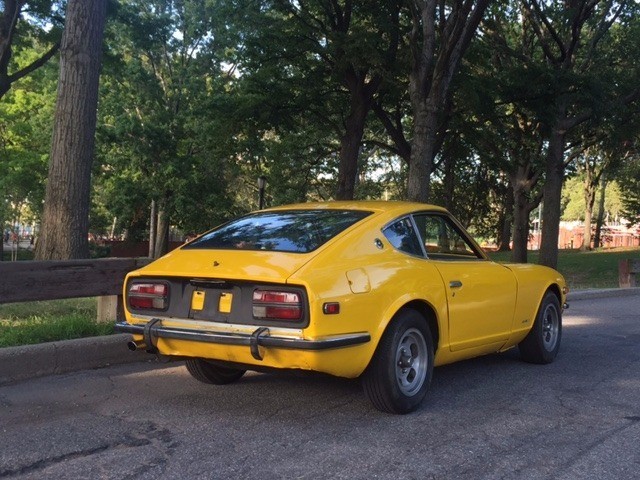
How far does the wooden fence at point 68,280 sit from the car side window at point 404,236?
307 cm

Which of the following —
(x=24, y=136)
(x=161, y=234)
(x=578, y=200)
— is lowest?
(x=161, y=234)

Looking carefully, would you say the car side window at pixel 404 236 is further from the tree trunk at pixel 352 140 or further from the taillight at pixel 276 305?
the tree trunk at pixel 352 140

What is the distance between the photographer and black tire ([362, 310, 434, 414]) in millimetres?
4609

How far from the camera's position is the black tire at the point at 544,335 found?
6633 mm

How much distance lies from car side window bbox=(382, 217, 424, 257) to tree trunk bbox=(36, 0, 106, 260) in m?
5.42

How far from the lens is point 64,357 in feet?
19.2

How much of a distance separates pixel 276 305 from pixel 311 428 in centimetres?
91

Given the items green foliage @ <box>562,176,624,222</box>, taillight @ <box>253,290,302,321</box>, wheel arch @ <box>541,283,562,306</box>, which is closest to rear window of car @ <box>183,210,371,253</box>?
taillight @ <box>253,290,302,321</box>

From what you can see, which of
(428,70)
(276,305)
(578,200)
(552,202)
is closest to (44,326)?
(276,305)

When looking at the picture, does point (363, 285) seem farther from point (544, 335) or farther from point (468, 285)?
point (544, 335)

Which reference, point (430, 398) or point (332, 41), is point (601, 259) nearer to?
point (332, 41)

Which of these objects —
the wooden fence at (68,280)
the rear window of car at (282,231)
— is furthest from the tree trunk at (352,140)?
the rear window of car at (282,231)

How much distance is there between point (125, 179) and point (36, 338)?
94.3 ft

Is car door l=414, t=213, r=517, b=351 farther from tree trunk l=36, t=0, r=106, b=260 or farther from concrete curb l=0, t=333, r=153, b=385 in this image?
tree trunk l=36, t=0, r=106, b=260
